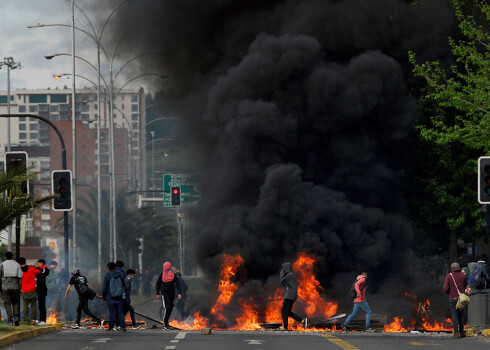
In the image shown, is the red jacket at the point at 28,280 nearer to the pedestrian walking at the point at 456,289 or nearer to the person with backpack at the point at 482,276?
the pedestrian walking at the point at 456,289

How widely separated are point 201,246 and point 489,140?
422 inches

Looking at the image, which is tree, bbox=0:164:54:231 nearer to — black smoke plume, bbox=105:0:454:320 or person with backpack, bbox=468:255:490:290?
person with backpack, bbox=468:255:490:290

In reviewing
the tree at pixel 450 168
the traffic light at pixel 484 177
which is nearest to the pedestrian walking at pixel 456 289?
the traffic light at pixel 484 177

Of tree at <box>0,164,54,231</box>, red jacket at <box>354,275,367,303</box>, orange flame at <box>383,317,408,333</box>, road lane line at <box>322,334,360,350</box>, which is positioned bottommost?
orange flame at <box>383,317,408,333</box>

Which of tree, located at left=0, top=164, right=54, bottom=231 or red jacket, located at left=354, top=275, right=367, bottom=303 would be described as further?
red jacket, located at left=354, top=275, right=367, bottom=303

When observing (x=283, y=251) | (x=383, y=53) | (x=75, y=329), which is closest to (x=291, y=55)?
(x=383, y=53)

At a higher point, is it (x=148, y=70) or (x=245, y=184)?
(x=148, y=70)

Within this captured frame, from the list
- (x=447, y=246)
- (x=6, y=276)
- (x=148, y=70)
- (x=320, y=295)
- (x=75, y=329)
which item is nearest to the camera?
(x=6, y=276)

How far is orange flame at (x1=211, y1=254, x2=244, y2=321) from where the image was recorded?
3403 centimetres

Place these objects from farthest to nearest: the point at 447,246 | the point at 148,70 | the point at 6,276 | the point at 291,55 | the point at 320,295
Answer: the point at 148,70
the point at 447,246
the point at 291,55
the point at 320,295
the point at 6,276

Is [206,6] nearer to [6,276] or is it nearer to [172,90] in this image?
[172,90]

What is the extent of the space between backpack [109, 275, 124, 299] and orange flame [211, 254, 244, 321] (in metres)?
10.5

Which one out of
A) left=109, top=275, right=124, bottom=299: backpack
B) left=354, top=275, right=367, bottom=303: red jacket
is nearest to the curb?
left=109, top=275, right=124, bottom=299: backpack

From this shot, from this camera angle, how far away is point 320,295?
34.3 m
